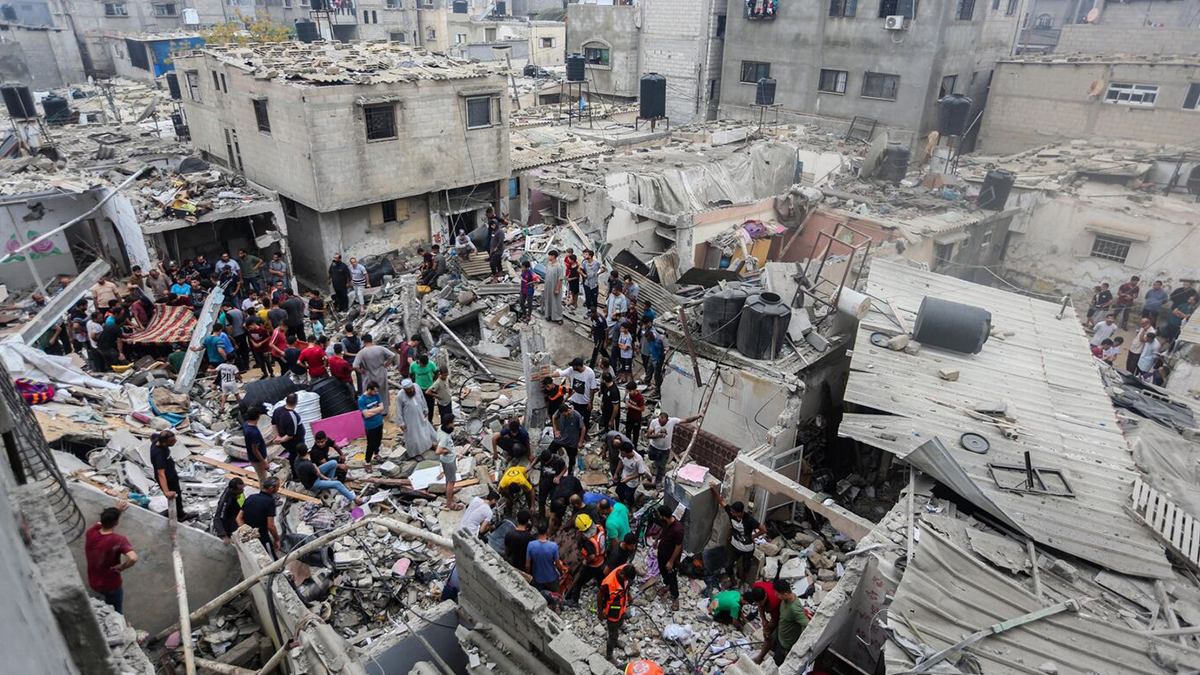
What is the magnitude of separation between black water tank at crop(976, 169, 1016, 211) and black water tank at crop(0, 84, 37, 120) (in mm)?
28893


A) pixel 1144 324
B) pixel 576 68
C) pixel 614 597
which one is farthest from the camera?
pixel 576 68

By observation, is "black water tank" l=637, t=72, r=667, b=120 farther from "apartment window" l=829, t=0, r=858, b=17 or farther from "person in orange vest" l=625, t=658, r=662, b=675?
"person in orange vest" l=625, t=658, r=662, b=675

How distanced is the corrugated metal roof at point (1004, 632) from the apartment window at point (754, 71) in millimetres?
28644

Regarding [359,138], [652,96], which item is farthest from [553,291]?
[652,96]

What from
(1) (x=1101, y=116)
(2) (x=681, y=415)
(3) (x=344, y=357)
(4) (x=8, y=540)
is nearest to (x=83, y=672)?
(4) (x=8, y=540)

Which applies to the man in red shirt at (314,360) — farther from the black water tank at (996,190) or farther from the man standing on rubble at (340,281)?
the black water tank at (996,190)

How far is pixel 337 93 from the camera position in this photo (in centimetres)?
1711

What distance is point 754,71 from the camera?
104ft

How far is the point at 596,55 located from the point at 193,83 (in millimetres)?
21156

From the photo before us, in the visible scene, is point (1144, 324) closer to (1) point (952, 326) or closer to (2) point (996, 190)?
(1) point (952, 326)

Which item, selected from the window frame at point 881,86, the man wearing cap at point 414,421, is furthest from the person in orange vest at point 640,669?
the window frame at point 881,86

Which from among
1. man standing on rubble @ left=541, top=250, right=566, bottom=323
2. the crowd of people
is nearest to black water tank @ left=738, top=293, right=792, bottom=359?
man standing on rubble @ left=541, top=250, right=566, bottom=323

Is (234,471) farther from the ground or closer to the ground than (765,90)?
closer to the ground

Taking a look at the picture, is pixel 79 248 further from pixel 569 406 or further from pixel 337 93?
pixel 569 406
